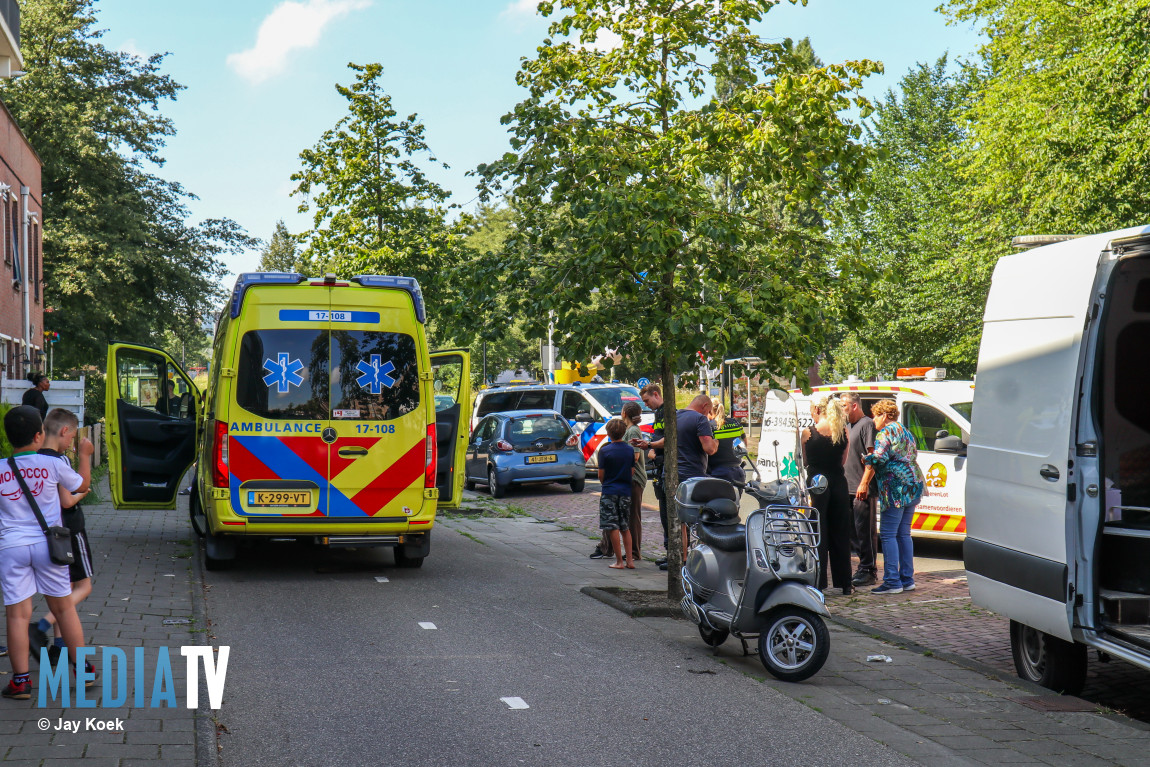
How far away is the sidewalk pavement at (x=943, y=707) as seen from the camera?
5.51 meters

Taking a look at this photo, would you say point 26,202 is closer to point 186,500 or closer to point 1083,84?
point 186,500

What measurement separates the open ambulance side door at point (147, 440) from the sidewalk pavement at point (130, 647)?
25.9 inches

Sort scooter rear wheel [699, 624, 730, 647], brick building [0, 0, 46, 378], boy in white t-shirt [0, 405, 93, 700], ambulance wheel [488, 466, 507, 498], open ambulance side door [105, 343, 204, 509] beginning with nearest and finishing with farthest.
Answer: boy in white t-shirt [0, 405, 93, 700] → scooter rear wheel [699, 624, 730, 647] → open ambulance side door [105, 343, 204, 509] → ambulance wheel [488, 466, 507, 498] → brick building [0, 0, 46, 378]

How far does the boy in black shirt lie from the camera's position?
592 cm

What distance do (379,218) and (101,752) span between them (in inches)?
911

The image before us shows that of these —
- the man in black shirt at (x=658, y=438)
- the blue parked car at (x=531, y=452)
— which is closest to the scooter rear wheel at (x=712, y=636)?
the man in black shirt at (x=658, y=438)

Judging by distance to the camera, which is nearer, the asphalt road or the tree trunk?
the asphalt road

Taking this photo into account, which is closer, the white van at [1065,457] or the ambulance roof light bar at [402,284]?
the white van at [1065,457]

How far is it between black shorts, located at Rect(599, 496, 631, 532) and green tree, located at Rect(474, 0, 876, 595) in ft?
6.28

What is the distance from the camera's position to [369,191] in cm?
2725

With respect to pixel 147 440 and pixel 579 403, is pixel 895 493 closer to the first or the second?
pixel 147 440

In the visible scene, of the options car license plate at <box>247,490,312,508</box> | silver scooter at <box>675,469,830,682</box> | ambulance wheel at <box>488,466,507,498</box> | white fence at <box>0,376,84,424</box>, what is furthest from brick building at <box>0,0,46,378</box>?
silver scooter at <box>675,469,830,682</box>

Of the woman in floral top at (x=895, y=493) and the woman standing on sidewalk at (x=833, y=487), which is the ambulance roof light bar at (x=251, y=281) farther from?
the woman in floral top at (x=895, y=493)

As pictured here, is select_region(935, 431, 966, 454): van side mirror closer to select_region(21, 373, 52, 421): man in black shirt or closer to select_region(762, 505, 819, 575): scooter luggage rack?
select_region(762, 505, 819, 575): scooter luggage rack
